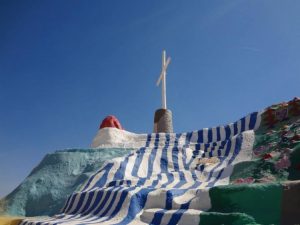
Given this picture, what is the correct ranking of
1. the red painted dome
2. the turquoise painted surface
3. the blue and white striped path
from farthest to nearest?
the red painted dome, the turquoise painted surface, the blue and white striped path

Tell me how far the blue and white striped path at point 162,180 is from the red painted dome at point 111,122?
0.91m

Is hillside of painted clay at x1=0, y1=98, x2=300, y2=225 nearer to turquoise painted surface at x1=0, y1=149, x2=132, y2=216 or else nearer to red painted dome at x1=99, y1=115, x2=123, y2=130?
turquoise painted surface at x1=0, y1=149, x2=132, y2=216

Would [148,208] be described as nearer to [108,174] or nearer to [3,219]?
[108,174]

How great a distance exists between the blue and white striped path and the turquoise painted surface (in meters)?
1.08

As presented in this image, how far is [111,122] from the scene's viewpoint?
11.4m

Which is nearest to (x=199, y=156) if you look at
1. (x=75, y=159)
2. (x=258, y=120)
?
(x=258, y=120)

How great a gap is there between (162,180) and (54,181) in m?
3.32

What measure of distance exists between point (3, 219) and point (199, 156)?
4538 millimetres

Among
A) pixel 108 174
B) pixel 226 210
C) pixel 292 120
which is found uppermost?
pixel 292 120

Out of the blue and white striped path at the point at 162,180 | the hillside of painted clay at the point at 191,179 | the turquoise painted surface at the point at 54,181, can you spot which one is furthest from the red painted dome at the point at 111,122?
the turquoise painted surface at the point at 54,181

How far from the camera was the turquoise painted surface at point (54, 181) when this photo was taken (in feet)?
26.6

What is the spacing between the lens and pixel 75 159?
359 inches

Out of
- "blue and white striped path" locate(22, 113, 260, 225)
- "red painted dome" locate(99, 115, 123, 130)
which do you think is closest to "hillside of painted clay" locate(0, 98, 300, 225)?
"blue and white striped path" locate(22, 113, 260, 225)

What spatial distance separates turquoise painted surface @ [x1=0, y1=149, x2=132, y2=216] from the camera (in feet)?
26.6
